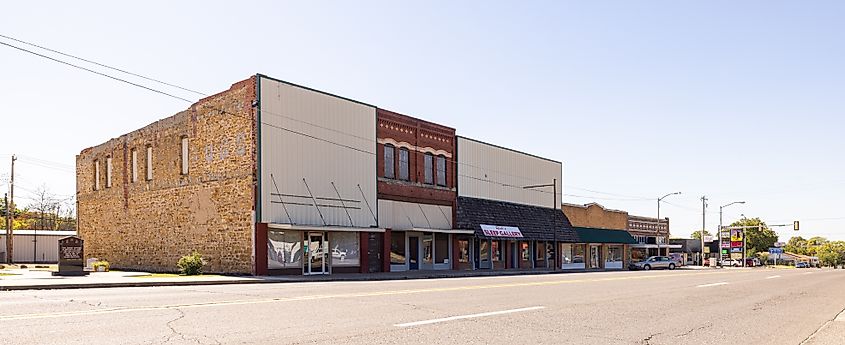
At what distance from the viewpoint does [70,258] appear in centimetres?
2898

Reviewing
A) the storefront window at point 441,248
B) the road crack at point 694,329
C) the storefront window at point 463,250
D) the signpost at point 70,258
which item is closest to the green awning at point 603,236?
the storefront window at point 463,250

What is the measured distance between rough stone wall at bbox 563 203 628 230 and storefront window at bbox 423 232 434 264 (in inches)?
715

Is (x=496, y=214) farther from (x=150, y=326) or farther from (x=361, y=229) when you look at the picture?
(x=150, y=326)

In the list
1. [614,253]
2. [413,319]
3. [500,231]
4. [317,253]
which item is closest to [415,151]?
[500,231]

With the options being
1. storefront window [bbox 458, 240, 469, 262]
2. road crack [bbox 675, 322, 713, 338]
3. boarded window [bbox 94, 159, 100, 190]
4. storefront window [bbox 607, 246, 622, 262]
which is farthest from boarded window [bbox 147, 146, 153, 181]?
storefront window [bbox 607, 246, 622, 262]

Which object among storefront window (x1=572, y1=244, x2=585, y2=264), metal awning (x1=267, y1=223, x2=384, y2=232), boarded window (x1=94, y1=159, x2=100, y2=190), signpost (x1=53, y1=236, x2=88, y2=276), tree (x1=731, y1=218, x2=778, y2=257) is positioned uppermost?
boarded window (x1=94, y1=159, x2=100, y2=190)

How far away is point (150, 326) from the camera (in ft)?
32.8

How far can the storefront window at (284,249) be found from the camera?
31.4 m

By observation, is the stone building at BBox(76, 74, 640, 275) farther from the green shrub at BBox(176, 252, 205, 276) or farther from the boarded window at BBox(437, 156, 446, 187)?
the green shrub at BBox(176, 252, 205, 276)

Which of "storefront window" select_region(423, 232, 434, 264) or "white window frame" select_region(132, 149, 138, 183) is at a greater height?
"white window frame" select_region(132, 149, 138, 183)

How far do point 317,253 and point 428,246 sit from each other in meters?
8.78

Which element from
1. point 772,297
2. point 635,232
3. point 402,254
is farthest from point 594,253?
point 772,297

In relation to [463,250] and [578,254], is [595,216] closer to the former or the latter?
[578,254]

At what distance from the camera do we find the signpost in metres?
28.5
